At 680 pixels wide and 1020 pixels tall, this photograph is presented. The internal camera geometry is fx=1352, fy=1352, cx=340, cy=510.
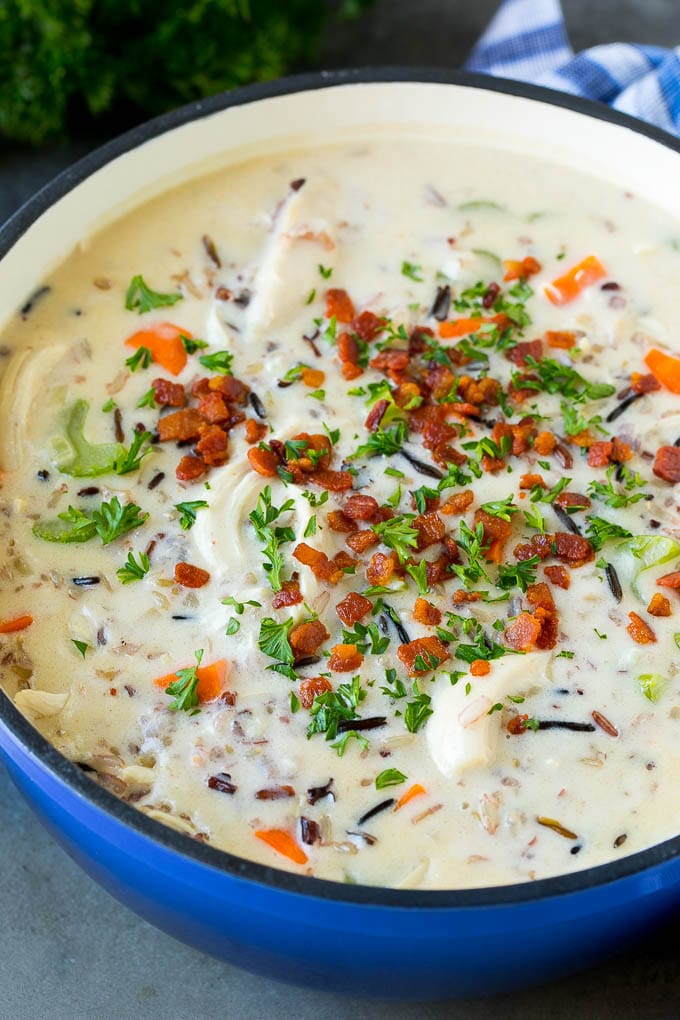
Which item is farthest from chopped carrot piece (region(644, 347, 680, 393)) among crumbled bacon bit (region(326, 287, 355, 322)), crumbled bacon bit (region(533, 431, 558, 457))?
crumbled bacon bit (region(326, 287, 355, 322))

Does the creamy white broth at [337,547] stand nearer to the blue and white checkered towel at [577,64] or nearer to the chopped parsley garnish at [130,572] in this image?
the chopped parsley garnish at [130,572]

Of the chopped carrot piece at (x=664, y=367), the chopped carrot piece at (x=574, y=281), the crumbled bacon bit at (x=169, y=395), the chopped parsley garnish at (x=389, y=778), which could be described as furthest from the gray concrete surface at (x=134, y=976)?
the chopped carrot piece at (x=574, y=281)

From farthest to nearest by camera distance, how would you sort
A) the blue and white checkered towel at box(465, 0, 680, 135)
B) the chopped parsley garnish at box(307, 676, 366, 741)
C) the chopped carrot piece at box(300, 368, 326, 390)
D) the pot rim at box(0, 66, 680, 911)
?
the blue and white checkered towel at box(465, 0, 680, 135), the chopped carrot piece at box(300, 368, 326, 390), the chopped parsley garnish at box(307, 676, 366, 741), the pot rim at box(0, 66, 680, 911)

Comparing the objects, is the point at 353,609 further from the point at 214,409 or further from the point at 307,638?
the point at 214,409

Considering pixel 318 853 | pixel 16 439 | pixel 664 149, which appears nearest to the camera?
pixel 318 853

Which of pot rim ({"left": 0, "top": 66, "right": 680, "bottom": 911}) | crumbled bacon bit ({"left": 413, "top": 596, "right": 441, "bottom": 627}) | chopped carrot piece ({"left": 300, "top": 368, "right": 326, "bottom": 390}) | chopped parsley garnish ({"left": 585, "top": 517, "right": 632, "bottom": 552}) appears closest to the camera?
pot rim ({"left": 0, "top": 66, "right": 680, "bottom": 911})

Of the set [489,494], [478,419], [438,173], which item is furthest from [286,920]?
[438,173]

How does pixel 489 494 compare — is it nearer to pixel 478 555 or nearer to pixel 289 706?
pixel 478 555

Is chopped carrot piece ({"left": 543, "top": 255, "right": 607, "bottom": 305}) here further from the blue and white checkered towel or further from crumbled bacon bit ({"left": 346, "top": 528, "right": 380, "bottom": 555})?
crumbled bacon bit ({"left": 346, "top": 528, "right": 380, "bottom": 555})
